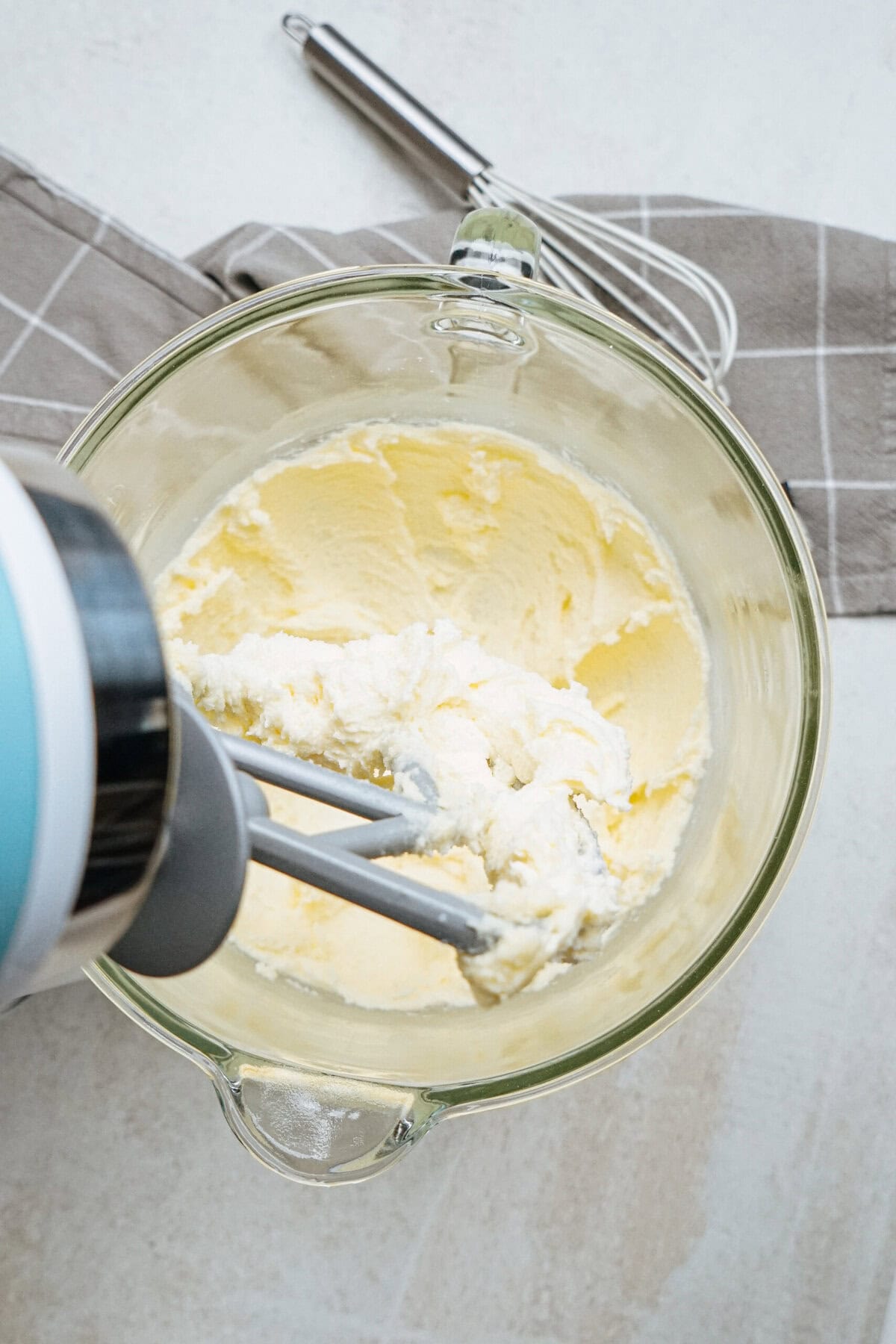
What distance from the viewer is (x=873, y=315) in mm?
823

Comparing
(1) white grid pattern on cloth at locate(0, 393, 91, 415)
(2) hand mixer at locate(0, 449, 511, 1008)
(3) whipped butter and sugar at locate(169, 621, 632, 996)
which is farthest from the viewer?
(1) white grid pattern on cloth at locate(0, 393, 91, 415)

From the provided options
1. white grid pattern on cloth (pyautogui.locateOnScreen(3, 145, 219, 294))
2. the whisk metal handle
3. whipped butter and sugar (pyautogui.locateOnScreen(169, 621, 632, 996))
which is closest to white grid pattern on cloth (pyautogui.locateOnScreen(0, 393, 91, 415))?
white grid pattern on cloth (pyautogui.locateOnScreen(3, 145, 219, 294))

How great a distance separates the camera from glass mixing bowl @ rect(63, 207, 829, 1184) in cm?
60

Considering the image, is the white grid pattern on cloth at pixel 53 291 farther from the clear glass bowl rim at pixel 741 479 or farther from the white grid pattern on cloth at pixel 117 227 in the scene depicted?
the clear glass bowl rim at pixel 741 479

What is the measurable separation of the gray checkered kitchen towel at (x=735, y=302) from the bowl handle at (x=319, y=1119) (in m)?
0.51

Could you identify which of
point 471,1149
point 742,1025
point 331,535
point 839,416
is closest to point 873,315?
point 839,416

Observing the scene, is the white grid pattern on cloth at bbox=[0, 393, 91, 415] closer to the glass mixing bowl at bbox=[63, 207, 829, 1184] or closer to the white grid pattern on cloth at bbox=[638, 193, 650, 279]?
the glass mixing bowl at bbox=[63, 207, 829, 1184]

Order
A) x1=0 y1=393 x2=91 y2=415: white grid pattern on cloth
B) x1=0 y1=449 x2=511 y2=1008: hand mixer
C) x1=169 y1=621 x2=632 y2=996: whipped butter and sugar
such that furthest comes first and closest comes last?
x1=0 y1=393 x2=91 y2=415: white grid pattern on cloth, x1=169 y1=621 x2=632 y2=996: whipped butter and sugar, x1=0 y1=449 x2=511 y2=1008: hand mixer

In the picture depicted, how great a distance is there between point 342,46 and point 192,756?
694 mm

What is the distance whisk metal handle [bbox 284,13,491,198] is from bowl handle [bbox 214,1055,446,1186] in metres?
0.71

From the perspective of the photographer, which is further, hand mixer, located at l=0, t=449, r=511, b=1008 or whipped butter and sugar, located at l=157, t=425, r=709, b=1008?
whipped butter and sugar, located at l=157, t=425, r=709, b=1008

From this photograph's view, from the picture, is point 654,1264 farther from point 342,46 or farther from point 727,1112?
point 342,46

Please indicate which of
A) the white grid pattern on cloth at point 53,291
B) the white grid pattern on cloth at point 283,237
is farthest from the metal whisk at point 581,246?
the white grid pattern on cloth at point 53,291

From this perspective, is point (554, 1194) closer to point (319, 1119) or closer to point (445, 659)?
point (319, 1119)
